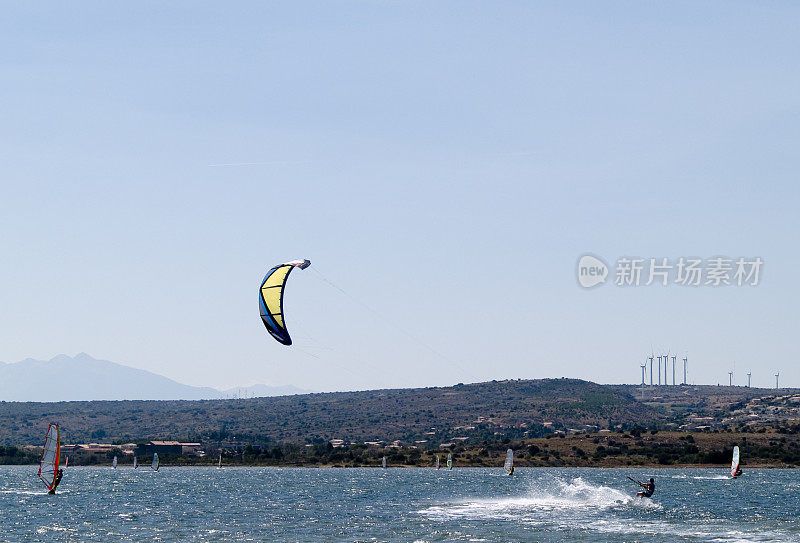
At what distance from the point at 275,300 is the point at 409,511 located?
2320 centimetres

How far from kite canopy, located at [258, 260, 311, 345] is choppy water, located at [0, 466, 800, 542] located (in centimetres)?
1026

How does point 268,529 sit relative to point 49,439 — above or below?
below

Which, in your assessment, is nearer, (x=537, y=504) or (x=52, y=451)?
(x=52, y=451)

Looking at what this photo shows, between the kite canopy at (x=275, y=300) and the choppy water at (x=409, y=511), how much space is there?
10.3m

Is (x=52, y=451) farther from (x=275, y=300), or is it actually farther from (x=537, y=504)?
(x=537, y=504)

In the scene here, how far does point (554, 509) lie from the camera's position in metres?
63.2

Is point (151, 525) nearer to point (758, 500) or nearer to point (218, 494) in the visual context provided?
point (218, 494)

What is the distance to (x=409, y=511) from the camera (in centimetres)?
6284

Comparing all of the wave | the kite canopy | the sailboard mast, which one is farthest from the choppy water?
the kite canopy

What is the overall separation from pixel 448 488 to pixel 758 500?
26.0m

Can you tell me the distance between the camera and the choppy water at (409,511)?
49969 millimetres

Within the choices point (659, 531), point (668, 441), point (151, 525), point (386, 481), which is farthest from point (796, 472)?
point (151, 525)

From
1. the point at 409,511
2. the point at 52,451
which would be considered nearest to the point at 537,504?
the point at 409,511

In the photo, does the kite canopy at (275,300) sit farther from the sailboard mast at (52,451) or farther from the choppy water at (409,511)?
the sailboard mast at (52,451)
